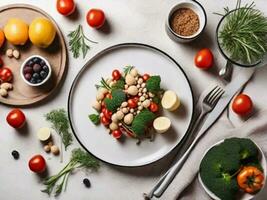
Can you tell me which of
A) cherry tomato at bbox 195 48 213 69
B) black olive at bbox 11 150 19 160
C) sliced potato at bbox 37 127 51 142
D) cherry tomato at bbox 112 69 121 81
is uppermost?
cherry tomato at bbox 195 48 213 69

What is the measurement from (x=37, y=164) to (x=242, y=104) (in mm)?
683

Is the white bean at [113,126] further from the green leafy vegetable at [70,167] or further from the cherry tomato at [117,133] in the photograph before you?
the green leafy vegetable at [70,167]

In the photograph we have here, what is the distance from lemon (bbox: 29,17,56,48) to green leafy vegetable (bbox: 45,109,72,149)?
226 millimetres

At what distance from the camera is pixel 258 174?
152cm

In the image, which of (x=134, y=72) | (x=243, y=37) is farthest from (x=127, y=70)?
(x=243, y=37)

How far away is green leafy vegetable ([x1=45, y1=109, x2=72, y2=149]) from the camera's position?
5.58 ft

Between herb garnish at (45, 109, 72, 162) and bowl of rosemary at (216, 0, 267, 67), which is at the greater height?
bowl of rosemary at (216, 0, 267, 67)

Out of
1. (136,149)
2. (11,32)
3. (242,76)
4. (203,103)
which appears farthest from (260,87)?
(11,32)

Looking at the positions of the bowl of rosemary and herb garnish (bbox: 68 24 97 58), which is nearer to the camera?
the bowl of rosemary

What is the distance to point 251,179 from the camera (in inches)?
59.8

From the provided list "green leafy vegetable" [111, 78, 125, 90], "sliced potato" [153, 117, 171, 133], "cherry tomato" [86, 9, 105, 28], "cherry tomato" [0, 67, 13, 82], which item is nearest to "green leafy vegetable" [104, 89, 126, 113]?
"green leafy vegetable" [111, 78, 125, 90]

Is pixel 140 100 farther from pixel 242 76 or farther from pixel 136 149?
pixel 242 76

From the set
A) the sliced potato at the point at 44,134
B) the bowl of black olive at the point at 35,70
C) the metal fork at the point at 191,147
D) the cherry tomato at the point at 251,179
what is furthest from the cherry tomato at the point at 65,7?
the cherry tomato at the point at 251,179

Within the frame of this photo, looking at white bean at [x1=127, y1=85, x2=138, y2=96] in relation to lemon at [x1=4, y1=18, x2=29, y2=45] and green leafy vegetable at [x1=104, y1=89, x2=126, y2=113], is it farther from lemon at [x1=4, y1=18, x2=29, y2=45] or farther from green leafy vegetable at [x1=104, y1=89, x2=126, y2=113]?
lemon at [x1=4, y1=18, x2=29, y2=45]
